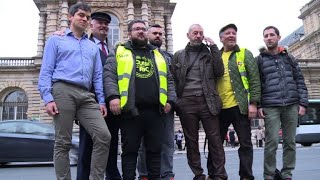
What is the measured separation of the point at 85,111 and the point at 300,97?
10.2 feet

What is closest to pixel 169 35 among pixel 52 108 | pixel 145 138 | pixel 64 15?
pixel 64 15

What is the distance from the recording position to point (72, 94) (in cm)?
411

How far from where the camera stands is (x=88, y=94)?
4.23 meters

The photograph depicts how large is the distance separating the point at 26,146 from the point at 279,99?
791 centimetres

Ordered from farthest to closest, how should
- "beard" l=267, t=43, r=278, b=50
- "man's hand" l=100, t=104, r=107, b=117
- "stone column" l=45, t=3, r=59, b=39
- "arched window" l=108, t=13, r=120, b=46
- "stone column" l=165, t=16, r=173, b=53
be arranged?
"stone column" l=165, t=16, r=173, b=53
"arched window" l=108, t=13, r=120, b=46
"stone column" l=45, t=3, r=59, b=39
"beard" l=267, t=43, r=278, b=50
"man's hand" l=100, t=104, r=107, b=117

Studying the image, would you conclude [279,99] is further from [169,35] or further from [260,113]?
[169,35]

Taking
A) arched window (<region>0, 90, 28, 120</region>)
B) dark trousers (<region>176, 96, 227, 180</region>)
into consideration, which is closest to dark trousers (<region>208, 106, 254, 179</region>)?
dark trousers (<region>176, 96, 227, 180</region>)

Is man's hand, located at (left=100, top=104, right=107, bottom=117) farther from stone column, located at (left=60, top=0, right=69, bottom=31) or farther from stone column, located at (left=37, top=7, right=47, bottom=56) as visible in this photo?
stone column, located at (left=37, top=7, right=47, bottom=56)

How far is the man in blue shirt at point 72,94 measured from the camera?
13.3ft

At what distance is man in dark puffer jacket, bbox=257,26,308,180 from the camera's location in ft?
16.6

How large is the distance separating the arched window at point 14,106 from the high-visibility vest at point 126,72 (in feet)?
89.0

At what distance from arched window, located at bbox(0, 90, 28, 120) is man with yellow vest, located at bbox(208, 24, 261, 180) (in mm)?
27173

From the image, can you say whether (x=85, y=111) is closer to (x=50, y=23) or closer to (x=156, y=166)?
(x=156, y=166)

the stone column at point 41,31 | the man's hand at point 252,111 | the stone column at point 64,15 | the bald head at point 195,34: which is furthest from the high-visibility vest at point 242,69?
the stone column at point 41,31
